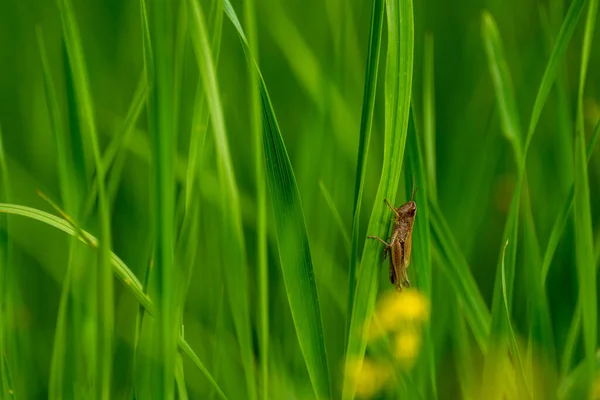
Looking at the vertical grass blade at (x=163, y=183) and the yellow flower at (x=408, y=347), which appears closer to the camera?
the vertical grass blade at (x=163, y=183)

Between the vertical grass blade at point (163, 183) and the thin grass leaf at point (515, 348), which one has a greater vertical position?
the vertical grass blade at point (163, 183)

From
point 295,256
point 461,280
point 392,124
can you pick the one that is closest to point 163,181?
point 295,256

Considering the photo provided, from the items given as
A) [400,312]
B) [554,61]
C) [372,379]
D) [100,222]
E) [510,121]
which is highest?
[554,61]

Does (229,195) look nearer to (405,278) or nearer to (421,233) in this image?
(421,233)

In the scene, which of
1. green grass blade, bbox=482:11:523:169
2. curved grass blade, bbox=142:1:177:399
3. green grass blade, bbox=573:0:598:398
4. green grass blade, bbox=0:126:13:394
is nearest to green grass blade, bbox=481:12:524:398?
green grass blade, bbox=482:11:523:169

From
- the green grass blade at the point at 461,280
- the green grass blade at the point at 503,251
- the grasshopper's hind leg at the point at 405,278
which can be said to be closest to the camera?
the green grass blade at the point at 503,251

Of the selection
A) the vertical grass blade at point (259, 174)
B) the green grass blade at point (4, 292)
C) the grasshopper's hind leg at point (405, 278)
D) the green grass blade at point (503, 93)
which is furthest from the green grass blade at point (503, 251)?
the green grass blade at point (4, 292)

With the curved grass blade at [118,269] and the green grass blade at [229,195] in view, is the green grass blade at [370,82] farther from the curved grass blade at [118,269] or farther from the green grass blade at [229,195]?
the curved grass blade at [118,269]
